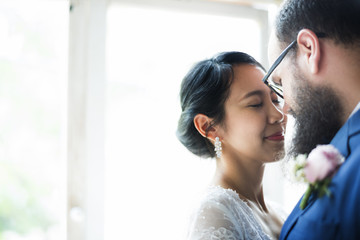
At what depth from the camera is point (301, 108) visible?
1.20 metres

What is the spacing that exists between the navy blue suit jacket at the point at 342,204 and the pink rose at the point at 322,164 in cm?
2

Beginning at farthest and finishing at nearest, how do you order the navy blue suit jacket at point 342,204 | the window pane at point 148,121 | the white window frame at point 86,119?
the window pane at point 148,121 → the white window frame at point 86,119 → the navy blue suit jacket at point 342,204

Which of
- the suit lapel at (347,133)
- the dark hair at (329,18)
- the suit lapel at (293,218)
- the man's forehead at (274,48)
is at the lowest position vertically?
the suit lapel at (293,218)

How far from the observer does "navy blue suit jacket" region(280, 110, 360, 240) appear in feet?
3.02

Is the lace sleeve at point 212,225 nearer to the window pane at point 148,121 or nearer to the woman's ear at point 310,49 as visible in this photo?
the woman's ear at point 310,49

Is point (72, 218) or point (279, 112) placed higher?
point (279, 112)

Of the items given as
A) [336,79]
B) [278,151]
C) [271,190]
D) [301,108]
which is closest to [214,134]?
[278,151]

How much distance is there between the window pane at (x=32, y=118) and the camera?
7.25ft

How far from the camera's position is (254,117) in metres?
1.54

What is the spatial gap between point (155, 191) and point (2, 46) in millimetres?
1257

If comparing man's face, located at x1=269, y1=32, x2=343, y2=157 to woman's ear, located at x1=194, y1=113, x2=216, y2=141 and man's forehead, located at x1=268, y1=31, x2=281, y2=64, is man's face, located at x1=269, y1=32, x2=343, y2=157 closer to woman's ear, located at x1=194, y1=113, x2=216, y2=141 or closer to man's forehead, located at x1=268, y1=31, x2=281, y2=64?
man's forehead, located at x1=268, y1=31, x2=281, y2=64

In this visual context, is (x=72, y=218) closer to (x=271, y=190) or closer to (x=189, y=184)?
(x=189, y=184)

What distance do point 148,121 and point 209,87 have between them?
97 centimetres

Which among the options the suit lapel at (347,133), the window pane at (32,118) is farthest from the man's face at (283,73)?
the window pane at (32,118)
